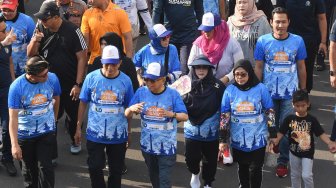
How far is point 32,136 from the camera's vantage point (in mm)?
5621

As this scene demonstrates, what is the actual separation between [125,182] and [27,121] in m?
1.38

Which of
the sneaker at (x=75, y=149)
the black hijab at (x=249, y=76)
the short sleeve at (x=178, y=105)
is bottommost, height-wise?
the sneaker at (x=75, y=149)

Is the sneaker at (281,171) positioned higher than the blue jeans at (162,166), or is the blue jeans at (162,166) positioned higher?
the blue jeans at (162,166)

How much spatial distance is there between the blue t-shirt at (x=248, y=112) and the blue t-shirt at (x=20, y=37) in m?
2.68

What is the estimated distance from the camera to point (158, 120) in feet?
17.8

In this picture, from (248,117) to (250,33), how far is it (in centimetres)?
154

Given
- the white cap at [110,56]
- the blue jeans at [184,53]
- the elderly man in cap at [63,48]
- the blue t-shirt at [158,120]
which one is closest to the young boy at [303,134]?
the blue t-shirt at [158,120]

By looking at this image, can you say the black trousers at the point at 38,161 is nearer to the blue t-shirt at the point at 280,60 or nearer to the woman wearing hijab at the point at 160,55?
the woman wearing hijab at the point at 160,55

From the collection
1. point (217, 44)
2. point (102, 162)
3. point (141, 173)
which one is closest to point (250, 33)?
point (217, 44)

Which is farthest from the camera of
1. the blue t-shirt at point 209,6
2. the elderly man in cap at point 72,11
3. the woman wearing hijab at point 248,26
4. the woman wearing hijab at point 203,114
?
the blue t-shirt at point 209,6

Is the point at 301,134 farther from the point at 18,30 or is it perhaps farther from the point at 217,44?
the point at 18,30

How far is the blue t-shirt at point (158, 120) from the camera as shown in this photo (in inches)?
213

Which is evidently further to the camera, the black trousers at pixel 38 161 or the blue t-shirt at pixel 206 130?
the blue t-shirt at pixel 206 130

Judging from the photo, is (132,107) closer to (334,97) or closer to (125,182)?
(125,182)
